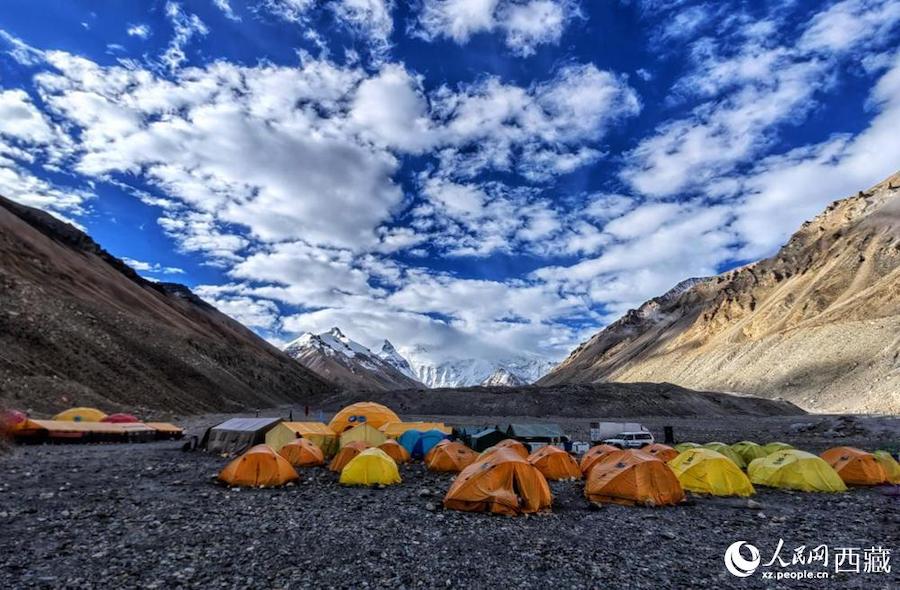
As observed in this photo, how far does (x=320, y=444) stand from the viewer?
27.6 meters

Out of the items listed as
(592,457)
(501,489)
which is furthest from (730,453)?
(501,489)

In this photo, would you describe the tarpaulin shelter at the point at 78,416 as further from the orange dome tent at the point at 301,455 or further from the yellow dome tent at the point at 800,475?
the yellow dome tent at the point at 800,475

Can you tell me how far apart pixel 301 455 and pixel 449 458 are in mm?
6747

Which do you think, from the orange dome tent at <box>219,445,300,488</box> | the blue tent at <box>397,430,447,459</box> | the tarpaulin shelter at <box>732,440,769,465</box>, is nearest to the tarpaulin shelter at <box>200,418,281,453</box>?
the blue tent at <box>397,430,447,459</box>

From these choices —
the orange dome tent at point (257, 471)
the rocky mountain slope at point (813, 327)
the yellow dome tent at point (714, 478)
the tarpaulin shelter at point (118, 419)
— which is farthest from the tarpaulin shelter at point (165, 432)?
the rocky mountain slope at point (813, 327)

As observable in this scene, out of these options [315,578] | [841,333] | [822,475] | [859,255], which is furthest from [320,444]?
[859,255]

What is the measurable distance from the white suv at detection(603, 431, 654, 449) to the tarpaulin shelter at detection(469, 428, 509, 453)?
22.8 feet

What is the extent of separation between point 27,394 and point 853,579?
46001 mm

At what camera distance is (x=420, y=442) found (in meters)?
27.5

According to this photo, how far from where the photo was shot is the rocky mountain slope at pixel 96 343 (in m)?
42.4

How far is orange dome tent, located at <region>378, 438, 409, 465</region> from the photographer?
82.6 ft

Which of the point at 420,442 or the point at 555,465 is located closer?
the point at 555,465

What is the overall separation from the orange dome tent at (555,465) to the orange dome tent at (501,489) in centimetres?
640

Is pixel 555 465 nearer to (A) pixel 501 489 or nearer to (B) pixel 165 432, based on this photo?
(A) pixel 501 489
